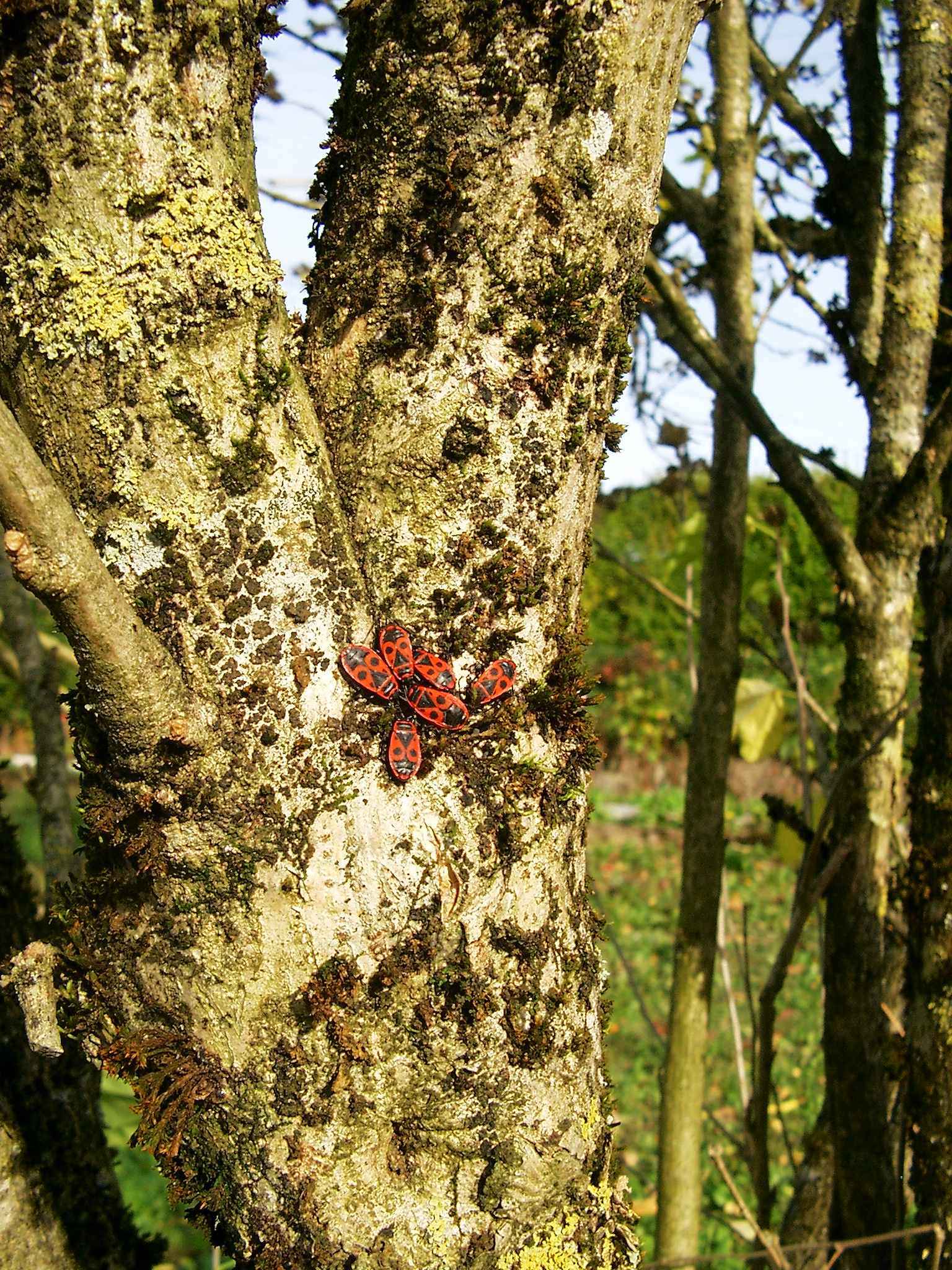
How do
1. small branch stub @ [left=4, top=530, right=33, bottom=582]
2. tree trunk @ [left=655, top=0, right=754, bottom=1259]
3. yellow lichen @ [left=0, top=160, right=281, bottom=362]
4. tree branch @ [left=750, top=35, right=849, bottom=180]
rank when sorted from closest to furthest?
small branch stub @ [left=4, top=530, right=33, bottom=582]
yellow lichen @ [left=0, top=160, right=281, bottom=362]
tree trunk @ [left=655, top=0, right=754, bottom=1259]
tree branch @ [left=750, top=35, right=849, bottom=180]

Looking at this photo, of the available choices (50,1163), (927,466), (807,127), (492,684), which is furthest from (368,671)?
(807,127)

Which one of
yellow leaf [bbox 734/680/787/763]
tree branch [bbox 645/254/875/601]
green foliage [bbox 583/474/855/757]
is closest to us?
tree branch [bbox 645/254/875/601]

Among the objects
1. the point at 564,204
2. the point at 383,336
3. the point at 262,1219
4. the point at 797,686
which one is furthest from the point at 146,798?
the point at 797,686

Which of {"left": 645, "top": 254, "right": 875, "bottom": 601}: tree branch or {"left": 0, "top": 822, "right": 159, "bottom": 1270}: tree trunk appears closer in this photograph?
{"left": 0, "top": 822, "right": 159, "bottom": 1270}: tree trunk

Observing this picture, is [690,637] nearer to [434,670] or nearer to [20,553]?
[434,670]

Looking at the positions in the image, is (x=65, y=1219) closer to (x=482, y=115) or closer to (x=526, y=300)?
(x=526, y=300)

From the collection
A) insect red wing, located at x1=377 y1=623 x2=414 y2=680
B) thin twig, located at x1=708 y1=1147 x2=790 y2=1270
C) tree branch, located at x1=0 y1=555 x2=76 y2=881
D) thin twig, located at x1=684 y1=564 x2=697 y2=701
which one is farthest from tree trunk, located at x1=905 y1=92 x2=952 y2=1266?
tree branch, located at x1=0 y1=555 x2=76 y2=881

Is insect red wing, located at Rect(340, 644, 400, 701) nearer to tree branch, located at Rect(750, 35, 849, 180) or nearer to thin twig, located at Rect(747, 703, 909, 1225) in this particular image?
thin twig, located at Rect(747, 703, 909, 1225)
